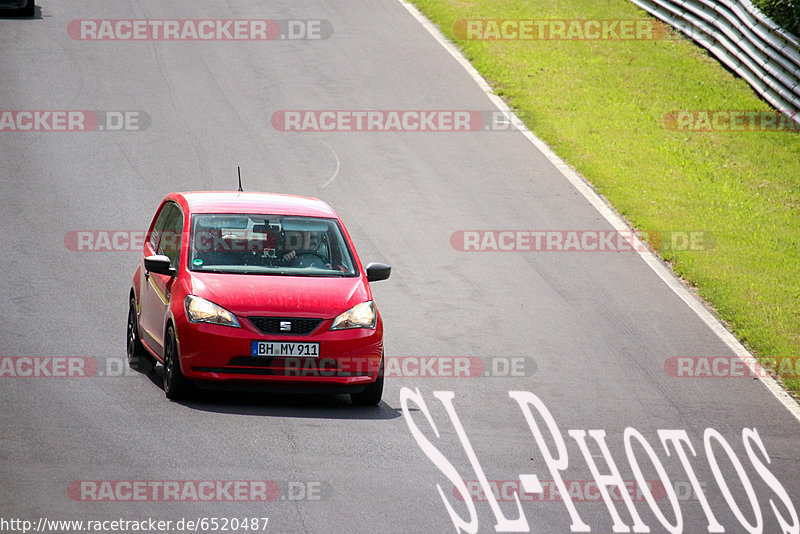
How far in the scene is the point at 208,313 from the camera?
10.8 meters

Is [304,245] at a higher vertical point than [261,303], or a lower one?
higher

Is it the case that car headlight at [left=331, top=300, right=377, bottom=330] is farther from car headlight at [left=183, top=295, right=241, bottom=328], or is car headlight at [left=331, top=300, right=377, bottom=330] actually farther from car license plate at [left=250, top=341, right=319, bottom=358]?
car headlight at [left=183, top=295, right=241, bottom=328]

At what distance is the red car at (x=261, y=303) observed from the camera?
10727 mm

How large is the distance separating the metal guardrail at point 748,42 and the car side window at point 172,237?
15.3m

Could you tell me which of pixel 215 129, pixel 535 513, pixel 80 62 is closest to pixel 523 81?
pixel 215 129

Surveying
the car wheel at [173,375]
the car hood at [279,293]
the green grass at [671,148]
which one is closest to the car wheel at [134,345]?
the car wheel at [173,375]

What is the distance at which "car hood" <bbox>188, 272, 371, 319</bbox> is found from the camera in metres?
10.8

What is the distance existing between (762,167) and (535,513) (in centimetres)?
1565

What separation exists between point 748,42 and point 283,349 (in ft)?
60.9

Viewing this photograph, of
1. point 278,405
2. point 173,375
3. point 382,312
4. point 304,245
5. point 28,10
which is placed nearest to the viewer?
point 173,375

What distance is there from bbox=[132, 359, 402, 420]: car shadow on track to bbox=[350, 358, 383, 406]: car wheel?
0.06 metres

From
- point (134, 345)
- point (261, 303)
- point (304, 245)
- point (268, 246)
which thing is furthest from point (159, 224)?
point (261, 303)

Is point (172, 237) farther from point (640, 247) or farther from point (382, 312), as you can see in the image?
point (640, 247)

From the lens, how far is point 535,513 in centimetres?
849
